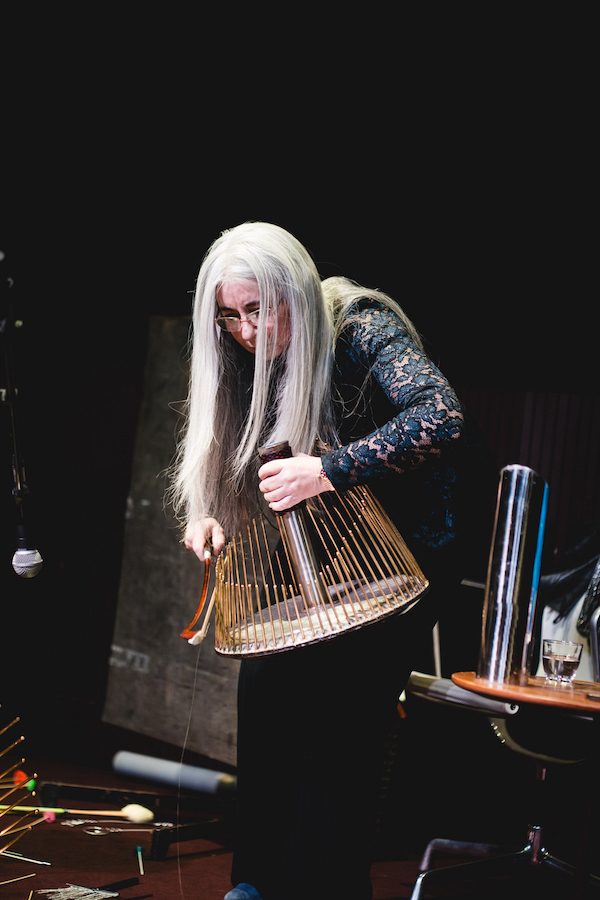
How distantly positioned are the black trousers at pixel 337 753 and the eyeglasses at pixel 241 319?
645 millimetres

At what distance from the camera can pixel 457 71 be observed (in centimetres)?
270

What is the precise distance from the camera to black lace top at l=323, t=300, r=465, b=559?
149 cm

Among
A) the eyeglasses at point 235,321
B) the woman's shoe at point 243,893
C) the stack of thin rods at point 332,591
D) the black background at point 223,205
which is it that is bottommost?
the woman's shoe at point 243,893

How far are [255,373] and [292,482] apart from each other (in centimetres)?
29

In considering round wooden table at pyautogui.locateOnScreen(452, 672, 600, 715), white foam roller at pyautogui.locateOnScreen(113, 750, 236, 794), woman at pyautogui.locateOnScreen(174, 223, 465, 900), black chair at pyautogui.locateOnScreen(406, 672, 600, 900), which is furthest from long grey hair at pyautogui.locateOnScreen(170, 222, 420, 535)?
white foam roller at pyautogui.locateOnScreen(113, 750, 236, 794)

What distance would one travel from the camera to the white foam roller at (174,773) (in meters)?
2.85

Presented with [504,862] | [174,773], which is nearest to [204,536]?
[504,862]

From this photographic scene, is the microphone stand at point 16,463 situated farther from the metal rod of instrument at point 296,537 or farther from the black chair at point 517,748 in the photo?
the black chair at point 517,748

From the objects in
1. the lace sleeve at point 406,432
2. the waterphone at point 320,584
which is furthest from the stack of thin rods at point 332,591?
the lace sleeve at point 406,432

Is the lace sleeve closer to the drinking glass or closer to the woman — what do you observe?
the woman

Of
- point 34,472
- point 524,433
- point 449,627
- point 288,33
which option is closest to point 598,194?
point 524,433

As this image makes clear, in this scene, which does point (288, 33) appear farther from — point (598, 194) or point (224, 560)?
point (224, 560)


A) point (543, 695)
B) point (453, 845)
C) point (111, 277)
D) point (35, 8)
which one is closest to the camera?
point (543, 695)

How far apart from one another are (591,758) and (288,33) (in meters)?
2.47
